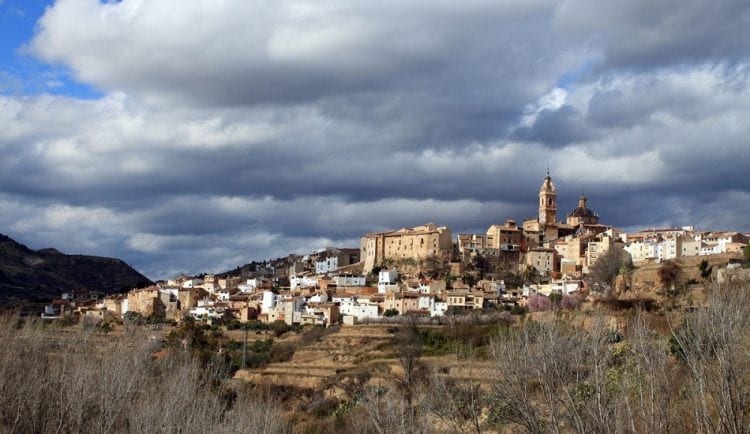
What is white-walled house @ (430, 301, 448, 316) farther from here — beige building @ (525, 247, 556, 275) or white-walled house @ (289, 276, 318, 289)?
white-walled house @ (289, 276, 318, 289)

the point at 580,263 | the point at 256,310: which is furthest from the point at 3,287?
the point at 580,263

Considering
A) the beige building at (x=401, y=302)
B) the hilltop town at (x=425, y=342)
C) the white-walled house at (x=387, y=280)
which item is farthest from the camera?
the white-walled house at (x=387, y=280)

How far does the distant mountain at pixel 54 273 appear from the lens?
115 meters

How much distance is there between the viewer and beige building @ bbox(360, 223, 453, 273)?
3509 inches

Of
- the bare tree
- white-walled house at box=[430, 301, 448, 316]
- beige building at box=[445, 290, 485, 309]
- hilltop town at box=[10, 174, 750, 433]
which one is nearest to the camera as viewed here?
hilltop town at box=[10, 174, 750, 433]

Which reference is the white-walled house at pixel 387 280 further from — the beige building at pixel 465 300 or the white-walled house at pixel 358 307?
the beige building at pixel 465 300

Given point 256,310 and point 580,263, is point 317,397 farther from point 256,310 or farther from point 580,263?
point 580,263

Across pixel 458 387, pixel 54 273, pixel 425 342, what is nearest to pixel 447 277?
pixel 425 342

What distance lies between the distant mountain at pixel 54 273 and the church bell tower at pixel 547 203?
4915cm

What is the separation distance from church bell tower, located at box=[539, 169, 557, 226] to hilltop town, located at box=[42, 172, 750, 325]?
0.37 feet

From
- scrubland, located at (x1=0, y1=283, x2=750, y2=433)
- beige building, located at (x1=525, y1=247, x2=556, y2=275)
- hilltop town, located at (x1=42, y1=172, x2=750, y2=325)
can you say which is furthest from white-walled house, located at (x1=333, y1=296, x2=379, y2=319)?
beige building, located at (x1=525, y1=247, x2=556, y2=275)

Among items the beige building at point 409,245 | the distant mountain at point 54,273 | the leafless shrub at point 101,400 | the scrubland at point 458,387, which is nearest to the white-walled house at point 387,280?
the beige building at point 409,245

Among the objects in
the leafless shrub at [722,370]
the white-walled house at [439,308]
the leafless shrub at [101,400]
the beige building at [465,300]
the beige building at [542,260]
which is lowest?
the leafless shrub at [101,400]

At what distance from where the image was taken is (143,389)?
29.8 meters
